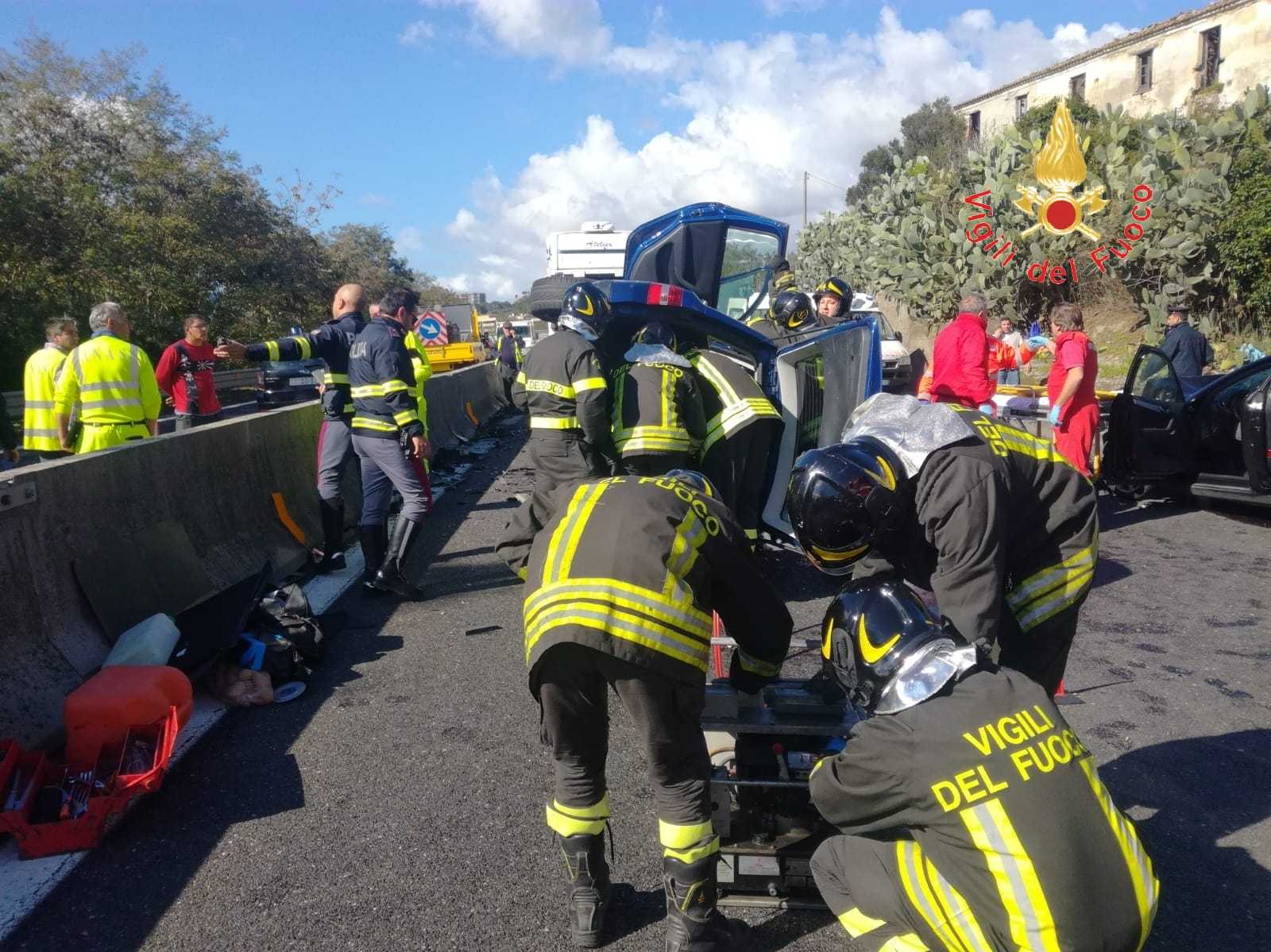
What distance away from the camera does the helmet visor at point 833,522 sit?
7.78ft

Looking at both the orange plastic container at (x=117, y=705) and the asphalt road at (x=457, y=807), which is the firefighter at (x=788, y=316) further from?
the orange plastic container at (x=117, y=705)

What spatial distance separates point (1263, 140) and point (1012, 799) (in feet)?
76.7

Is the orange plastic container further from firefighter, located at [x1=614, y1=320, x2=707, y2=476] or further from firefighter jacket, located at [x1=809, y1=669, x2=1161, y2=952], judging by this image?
firefighter jacket, located at [x1=809, y1=669, x2=1161, y2=952]

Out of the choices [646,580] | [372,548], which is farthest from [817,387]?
[646,580]

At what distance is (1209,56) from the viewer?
3694 cm

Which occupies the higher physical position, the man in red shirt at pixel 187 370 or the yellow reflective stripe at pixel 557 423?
the man in red shirt at pixel 187 370

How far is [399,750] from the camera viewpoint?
3883 mm

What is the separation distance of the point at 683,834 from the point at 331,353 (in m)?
5.03

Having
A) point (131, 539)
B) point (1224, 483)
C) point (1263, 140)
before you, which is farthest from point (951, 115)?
point (131, 539)

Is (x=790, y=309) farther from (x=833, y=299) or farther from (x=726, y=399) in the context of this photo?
(x=833, y=299)

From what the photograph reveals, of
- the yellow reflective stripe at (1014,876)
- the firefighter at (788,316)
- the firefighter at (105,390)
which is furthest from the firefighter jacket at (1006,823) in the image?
the firefighter at (105,390)

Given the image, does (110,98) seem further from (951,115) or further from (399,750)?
(951,115)

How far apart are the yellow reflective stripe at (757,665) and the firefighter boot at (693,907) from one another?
53 cm

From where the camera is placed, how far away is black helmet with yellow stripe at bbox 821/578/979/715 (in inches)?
76.9
